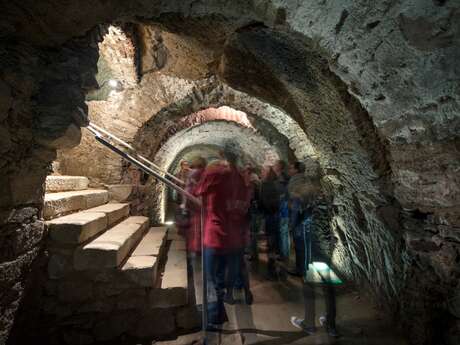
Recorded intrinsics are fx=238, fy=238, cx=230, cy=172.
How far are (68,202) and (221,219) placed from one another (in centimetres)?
169

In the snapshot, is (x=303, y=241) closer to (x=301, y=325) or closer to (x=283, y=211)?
(x=283, y=211)

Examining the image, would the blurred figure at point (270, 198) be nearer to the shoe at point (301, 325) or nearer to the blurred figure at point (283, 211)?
the blurred figure at point (283, 211)

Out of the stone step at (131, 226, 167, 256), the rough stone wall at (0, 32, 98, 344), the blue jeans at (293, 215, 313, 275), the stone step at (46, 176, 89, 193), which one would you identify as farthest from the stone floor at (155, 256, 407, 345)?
the stone step at (46, 176, 89, 193)

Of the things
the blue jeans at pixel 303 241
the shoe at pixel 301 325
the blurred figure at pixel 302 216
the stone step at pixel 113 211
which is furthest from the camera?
the blue jeans at pixel 303 241

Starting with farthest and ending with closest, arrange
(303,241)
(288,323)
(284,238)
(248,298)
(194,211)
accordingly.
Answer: (284,238), (194,211), (303,241), (248,298), (288,323)

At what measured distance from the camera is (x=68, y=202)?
8.50ft

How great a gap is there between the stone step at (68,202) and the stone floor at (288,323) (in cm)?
166

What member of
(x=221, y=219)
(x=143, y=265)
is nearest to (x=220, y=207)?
(x=221, y=219)

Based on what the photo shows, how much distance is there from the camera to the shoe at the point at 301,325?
7.79ft

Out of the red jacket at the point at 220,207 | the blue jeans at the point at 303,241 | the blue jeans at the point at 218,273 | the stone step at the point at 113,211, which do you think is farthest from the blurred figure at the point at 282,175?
the stone step at the point at 113,211

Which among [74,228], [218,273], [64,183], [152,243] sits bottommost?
[218,273]

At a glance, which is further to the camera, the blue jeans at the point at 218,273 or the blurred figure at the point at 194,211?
the blurred figure at the point at 194,211

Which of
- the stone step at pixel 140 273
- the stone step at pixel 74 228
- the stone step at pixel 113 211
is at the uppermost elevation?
the stone step at pixel 113 211

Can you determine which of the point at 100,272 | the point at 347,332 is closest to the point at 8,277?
the point at 100,272
